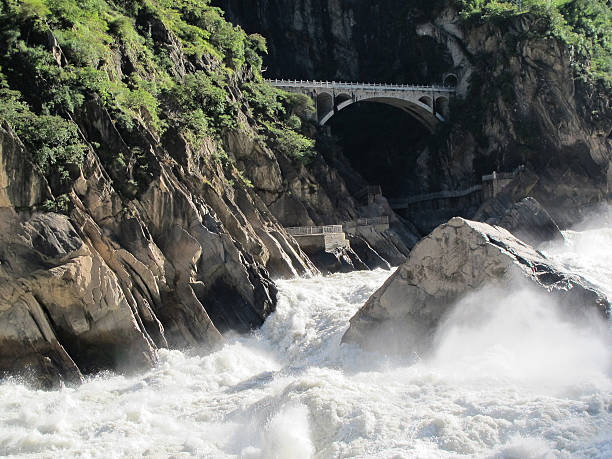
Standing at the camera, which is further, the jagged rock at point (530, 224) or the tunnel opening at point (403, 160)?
the tunnel opening at point (403, 160)

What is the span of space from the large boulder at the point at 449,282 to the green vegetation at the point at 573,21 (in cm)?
5119

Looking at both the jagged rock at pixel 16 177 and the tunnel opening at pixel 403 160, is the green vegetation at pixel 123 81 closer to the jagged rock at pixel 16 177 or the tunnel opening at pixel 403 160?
the jagged rock at pixel 16 177

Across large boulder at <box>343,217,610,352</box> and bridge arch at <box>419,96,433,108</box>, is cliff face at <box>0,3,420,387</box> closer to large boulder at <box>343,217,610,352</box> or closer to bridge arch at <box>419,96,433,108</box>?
large boulder at <box>343,217,610,352</box>

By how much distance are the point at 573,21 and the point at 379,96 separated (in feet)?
78.7

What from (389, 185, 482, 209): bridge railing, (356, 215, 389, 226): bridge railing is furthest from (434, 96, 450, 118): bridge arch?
(356, 215, 389, 226): bridge railing

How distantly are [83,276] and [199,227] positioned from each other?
306 inches

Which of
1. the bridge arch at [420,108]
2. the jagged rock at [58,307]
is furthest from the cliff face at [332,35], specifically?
the jagged rock at [58,307]

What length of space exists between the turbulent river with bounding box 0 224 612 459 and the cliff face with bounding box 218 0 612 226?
151 feet

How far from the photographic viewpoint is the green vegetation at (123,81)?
30.3 m

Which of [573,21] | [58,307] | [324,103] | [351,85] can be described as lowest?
[58,307]

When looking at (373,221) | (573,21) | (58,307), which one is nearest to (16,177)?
(58,307)

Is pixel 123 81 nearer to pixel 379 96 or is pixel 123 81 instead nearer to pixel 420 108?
pixel 379 96

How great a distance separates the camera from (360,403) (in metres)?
21.5

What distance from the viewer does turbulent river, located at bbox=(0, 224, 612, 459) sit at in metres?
19.0
